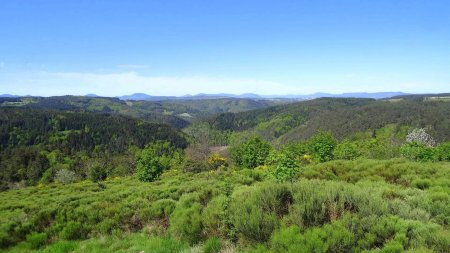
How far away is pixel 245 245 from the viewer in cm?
650

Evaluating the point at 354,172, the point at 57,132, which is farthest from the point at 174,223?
the point at 57,132

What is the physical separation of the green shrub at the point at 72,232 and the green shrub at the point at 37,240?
0.45 meters

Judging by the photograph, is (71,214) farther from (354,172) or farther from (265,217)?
(354,172)

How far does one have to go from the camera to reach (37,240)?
8.91 metres

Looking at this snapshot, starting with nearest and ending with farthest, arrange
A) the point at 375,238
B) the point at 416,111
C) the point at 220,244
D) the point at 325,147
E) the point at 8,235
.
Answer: the point at 375,238 → the point at 220,244 → the point at 8,235 → the point at 325,147 → the point at 416,111

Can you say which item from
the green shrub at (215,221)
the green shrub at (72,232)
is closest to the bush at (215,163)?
the green shrub at (72,232)

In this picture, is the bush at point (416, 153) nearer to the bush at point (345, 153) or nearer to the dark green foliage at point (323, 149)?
the bush at point (345, 153)

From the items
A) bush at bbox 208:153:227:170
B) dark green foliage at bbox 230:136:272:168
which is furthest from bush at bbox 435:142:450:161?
bush at bbox 208:153:227:170

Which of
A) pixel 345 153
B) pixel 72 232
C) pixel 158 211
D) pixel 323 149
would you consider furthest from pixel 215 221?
pixel 323 149

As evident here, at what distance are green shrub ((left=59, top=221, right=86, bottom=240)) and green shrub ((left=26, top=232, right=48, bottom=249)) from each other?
447 mm

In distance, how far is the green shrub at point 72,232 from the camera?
30.1ft

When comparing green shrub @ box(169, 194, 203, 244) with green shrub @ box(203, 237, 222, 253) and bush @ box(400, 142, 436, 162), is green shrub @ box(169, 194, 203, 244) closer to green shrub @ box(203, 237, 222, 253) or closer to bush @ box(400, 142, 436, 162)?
green shrub @ box(203, 237, 222, 253)

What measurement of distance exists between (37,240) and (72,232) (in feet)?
2.98

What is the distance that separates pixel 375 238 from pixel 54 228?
8941 mm
